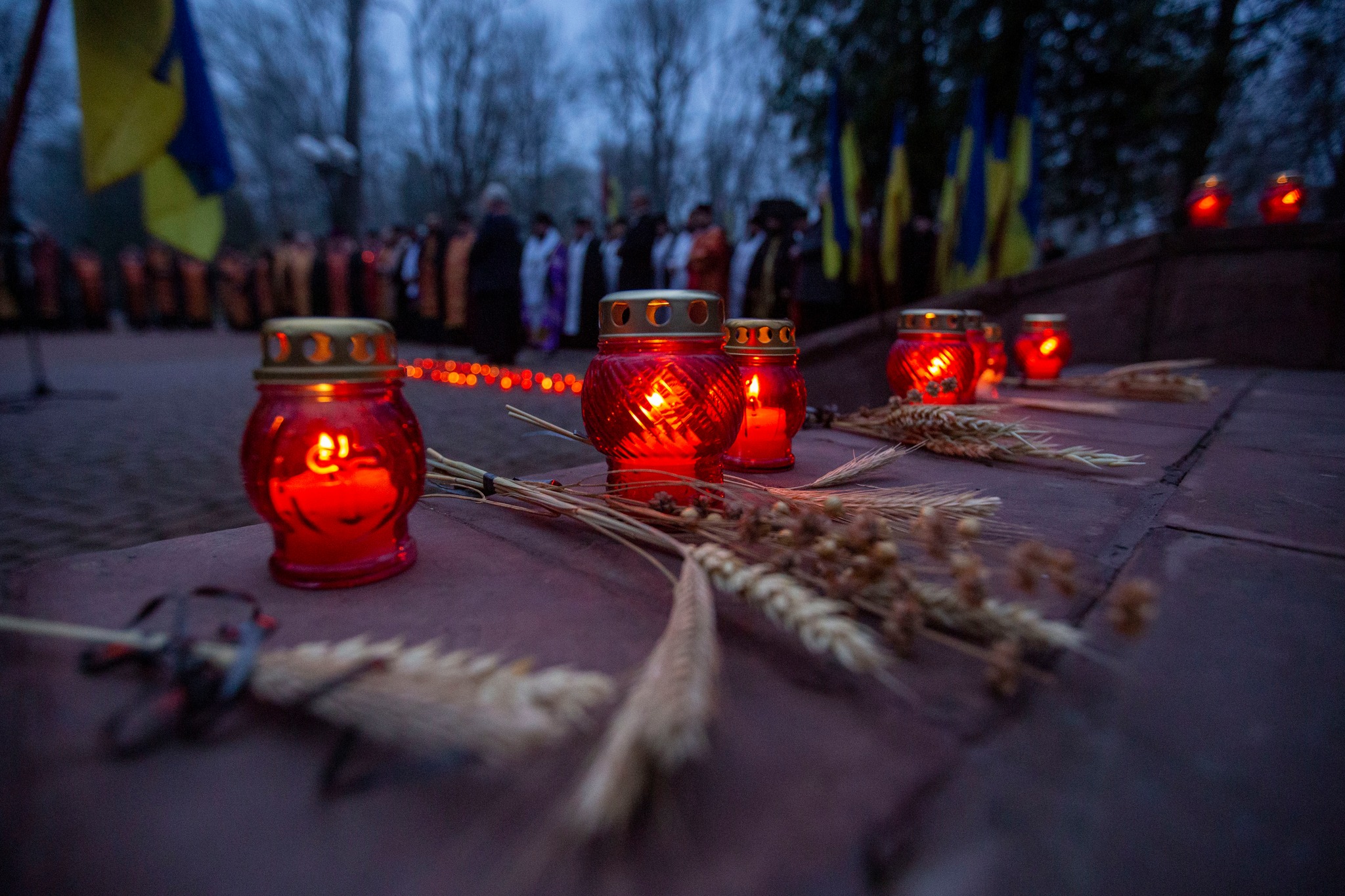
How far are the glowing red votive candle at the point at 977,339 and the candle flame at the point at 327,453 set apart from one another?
180 cm

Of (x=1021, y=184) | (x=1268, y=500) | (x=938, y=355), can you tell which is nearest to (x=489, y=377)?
(x=1021, y=184)

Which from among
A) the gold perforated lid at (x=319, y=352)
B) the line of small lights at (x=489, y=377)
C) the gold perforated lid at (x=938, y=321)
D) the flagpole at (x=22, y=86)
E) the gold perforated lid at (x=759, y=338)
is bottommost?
the line of small lights at (x=489, y=377)

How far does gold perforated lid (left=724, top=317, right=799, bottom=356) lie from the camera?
58.7 inches

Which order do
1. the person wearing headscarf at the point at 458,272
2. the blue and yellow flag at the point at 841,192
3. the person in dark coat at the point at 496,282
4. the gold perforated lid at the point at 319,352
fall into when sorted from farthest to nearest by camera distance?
1. the person wearing headscarf at the point at 458,272
2. the person in dark coat at the point at 496,282
3. the blue and yellow flag at the point at 841,192
4. the gold perforated lid at the point at 319,352

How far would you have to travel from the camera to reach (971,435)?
145 cm

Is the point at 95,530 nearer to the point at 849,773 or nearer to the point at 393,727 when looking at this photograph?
the point at 393,727

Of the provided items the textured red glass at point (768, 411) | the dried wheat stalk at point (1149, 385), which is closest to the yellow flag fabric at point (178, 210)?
the textured red glass at point (768, 411)

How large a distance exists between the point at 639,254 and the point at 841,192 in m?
4.51

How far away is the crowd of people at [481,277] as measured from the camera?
8.48 m

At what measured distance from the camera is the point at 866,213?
5902 millimetres

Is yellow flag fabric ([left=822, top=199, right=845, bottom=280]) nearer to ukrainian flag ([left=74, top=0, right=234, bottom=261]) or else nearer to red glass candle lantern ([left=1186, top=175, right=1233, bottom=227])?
red glass candle lantern ([left=1186, top=175, right=1233, bottom=227])

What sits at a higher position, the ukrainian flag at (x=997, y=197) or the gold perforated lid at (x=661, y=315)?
the ukrainian flag at (x=997, y=197)

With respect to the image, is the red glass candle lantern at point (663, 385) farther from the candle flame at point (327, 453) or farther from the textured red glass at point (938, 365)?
the textured red glass at point (938, 365)

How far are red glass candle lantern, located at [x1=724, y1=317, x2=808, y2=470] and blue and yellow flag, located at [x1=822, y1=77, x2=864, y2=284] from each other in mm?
4933
